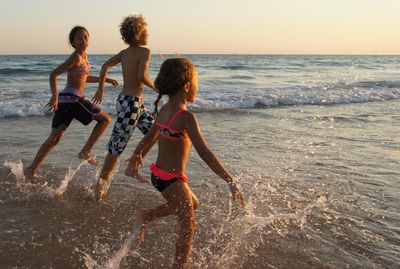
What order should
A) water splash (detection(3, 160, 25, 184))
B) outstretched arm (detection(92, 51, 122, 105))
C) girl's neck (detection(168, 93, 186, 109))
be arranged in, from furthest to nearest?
1. water splash (detection(3, 160, 25, 184))
2. outstretched arm (detection(92, 51, 122, 105))
3. girl's neck (detection(168, 93, 186, 109))

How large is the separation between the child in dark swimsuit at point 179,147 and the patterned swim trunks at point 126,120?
1.37 metres

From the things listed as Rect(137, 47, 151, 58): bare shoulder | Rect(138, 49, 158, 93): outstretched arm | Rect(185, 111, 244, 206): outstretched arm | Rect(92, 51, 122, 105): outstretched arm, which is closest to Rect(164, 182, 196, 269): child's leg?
Rect(185, 111, 244, 206): outstretched arm

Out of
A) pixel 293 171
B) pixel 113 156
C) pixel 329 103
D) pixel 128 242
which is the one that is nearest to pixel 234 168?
pixel 293 171

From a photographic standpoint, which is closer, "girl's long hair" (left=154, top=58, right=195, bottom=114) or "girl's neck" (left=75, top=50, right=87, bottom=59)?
"girl's long hair" (left=154, top=58, right=195, bottom=114)

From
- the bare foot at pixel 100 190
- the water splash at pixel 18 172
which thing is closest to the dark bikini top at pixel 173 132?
the bare foot at pixel 100 190

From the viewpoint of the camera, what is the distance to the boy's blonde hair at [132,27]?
173 inches

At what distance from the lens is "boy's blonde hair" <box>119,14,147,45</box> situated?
4.39 metres

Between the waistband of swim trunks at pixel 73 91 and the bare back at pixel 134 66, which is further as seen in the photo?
the waistband of swim trunks at pixel 73 91

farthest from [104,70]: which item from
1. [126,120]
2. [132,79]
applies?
[126,120]

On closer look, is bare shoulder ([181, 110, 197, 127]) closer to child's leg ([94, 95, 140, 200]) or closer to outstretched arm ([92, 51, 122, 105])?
child's leg ([94, 95, 140, 200])

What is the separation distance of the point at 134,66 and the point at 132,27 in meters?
0.38

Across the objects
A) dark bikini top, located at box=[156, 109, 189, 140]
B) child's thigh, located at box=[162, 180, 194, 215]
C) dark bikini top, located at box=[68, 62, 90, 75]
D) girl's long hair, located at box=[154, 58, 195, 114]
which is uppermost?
girl's long hair, located at box=[154, 58, 195, 114]

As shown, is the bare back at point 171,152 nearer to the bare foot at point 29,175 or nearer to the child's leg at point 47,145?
the child's leg at point 47,145

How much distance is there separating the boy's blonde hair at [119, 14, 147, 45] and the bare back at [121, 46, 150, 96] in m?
0.11
